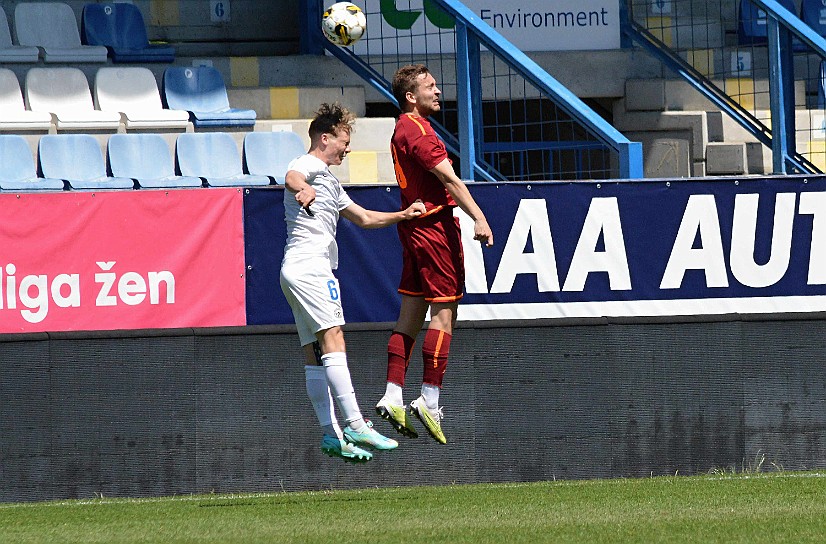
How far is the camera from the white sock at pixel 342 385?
22.9 ft

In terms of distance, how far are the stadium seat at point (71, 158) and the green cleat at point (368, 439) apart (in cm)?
497

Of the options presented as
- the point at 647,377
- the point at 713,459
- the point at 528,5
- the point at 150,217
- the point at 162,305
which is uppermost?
the point at 528,5

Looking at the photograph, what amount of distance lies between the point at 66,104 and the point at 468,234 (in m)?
5.14

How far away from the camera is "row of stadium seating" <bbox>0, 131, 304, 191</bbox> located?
36.3 feet

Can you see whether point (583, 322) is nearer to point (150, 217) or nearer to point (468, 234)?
point (468, 234)

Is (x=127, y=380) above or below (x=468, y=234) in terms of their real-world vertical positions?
below

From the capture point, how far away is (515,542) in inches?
207

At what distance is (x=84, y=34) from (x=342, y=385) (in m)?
7.43

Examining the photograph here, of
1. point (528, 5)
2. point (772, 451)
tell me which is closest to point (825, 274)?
point (772, 451)

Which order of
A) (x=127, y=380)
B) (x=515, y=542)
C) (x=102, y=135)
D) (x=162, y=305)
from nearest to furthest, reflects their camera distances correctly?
1. (x=515, y=542)
2. (x=127, y=380)
3. (x=162, y=305)
4. (x=102, y=135)

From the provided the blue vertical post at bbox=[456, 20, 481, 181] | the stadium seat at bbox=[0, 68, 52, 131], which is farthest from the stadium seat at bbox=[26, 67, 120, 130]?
the blue vertical post at bbox=[456, 20, 481, 181]

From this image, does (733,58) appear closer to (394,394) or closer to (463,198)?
(463,198)

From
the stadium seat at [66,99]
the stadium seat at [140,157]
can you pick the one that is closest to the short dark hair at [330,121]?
the stadium seat at [140,157]

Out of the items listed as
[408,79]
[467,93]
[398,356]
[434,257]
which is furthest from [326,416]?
[467,93]
